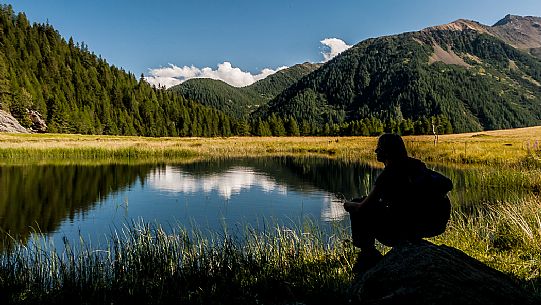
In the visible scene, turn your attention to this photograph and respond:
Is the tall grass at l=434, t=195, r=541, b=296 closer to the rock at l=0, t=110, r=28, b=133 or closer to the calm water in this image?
the calm water

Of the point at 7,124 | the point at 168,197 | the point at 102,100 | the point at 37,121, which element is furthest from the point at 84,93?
the point at 168,197

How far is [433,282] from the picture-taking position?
2.99m

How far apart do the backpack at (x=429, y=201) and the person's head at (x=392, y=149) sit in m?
0.26

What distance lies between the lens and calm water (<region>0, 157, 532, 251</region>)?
502 inches

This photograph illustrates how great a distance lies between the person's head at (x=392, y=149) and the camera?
439 centimetres

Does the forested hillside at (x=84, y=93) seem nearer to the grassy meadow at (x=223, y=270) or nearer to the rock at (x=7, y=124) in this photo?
the rock at (x=7, y=124)

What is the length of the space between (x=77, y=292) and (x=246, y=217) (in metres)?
8.18

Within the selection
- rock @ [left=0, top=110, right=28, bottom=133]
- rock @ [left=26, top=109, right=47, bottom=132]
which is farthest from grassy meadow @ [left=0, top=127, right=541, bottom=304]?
rock @ [left=26, top=109, right=47, bottom=132]

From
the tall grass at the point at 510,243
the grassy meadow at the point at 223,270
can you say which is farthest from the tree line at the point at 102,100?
the tall grass at the point at 510,243

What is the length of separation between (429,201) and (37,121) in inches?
3973

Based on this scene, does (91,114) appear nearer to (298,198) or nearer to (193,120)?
(193,120)

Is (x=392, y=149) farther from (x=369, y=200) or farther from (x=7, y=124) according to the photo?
(x=7, y=124)

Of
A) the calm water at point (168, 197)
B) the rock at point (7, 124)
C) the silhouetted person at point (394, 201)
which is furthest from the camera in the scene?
the rock at point (7, 124)

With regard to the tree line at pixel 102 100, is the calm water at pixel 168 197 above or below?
below
